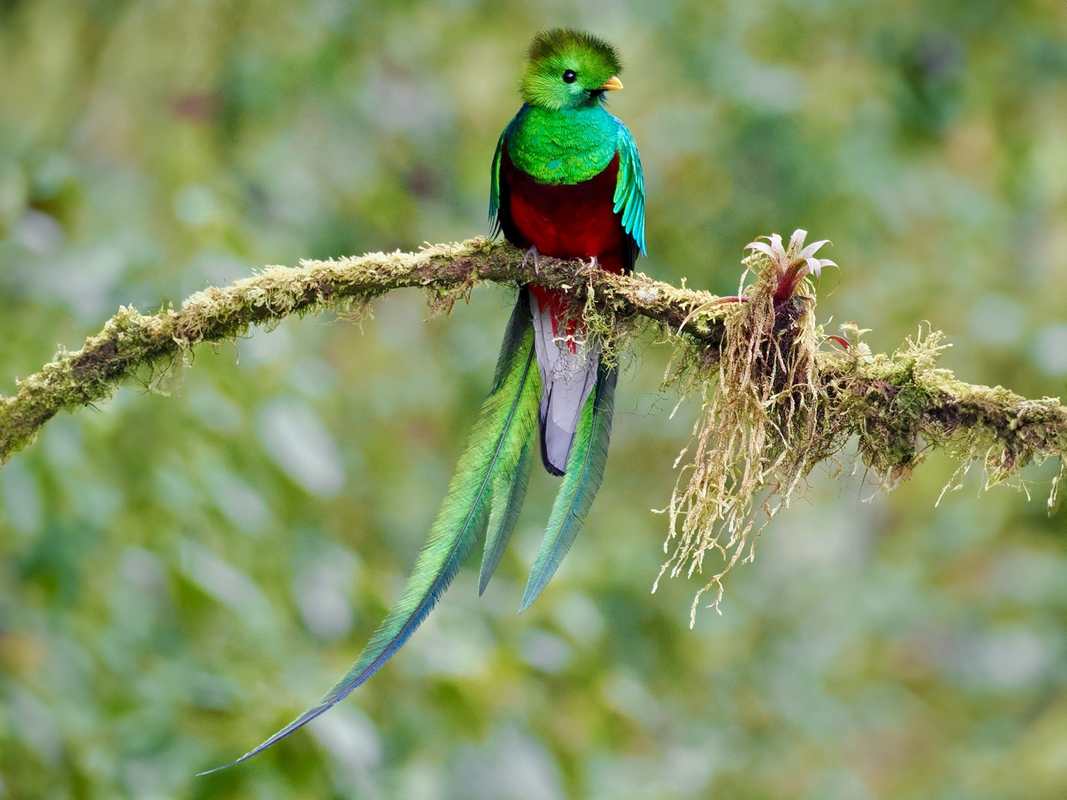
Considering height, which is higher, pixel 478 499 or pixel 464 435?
pixel 464 435

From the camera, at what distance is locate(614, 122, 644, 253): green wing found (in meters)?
2.38

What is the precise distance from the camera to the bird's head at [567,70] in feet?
8.03

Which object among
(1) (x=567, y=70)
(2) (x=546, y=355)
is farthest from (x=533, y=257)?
(1) (x=567, y=70)

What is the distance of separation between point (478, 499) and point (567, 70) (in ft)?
3.82

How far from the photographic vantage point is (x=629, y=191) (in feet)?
7.88

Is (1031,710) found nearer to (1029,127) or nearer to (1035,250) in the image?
(1035,250)

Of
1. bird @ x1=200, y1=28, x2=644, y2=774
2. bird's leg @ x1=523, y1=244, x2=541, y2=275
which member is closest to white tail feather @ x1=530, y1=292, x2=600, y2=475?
bird @ x1=200, y1=28, x2=644, y2=774

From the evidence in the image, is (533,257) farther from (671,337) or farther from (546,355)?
(671,337)

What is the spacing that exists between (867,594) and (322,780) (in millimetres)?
3078

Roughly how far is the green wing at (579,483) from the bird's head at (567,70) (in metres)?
0.75

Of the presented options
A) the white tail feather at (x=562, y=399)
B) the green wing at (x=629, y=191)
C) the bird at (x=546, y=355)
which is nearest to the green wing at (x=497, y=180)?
the bird at (x=546, y=355)

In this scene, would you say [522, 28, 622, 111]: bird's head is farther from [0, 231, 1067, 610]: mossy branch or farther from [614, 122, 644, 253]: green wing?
[0, 231, 1067, 610]: mossy branch

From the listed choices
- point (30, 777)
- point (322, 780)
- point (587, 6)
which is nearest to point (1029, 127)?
point (587, 6)

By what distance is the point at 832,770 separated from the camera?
4.52 metres
